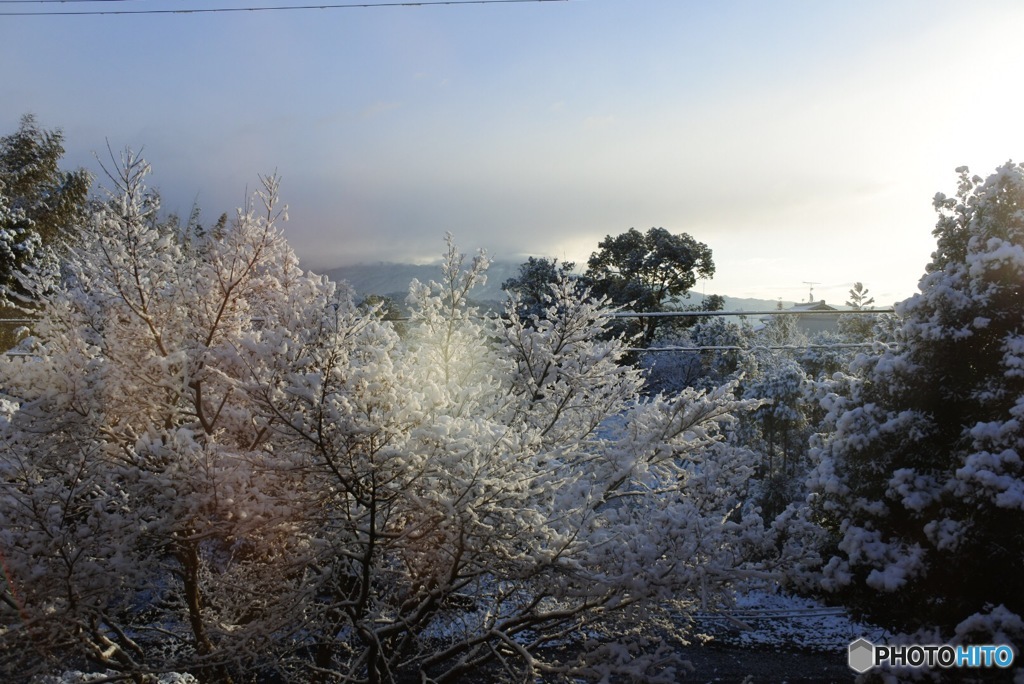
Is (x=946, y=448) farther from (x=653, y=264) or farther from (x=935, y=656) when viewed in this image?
(x=653, y=264)

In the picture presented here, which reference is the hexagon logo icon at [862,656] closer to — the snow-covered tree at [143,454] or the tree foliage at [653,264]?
the snow-covered tree at [143,454]

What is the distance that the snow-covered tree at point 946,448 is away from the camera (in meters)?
4.62

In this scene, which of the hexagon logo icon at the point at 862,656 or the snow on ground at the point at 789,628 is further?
the snow on ground at the point at 789,628

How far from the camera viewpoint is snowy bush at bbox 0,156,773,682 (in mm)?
4027

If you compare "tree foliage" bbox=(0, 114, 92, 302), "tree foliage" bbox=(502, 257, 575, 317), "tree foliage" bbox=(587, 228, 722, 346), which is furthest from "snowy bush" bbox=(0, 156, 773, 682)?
"tree foliage" bbox=(0, 114, 92, 302)

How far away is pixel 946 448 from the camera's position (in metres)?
5.12

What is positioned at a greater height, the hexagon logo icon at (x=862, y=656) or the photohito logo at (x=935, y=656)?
the photohito logo at (x=935, y=656)

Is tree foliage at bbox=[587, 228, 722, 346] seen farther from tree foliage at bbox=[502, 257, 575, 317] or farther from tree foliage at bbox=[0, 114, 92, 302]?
tree foliage at bbox=[0, 114, 92, 302]

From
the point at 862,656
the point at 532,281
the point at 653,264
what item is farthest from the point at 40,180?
the point at 862,656

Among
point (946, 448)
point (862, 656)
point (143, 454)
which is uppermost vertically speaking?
point (143, 454)

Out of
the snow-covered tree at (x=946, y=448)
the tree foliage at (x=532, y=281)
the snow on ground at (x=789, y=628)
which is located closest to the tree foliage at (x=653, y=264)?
the tree foliage at (x=532, y=281)

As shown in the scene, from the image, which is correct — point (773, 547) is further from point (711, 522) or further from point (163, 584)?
point (163, 584)

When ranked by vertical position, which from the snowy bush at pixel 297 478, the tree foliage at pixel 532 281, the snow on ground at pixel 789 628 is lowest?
the snow on ground at pixel 789 628

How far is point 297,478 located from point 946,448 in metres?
4.46
